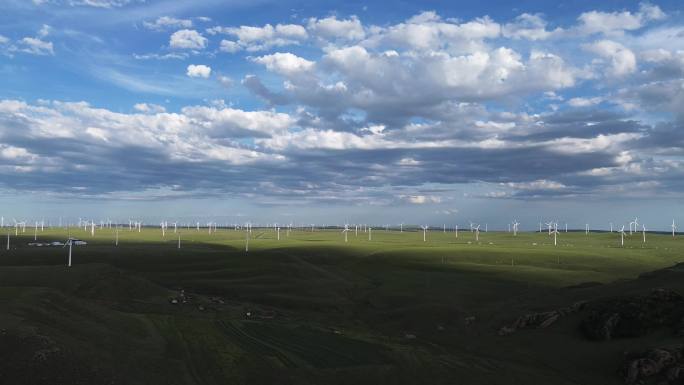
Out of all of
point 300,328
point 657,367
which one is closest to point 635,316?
point 657,367

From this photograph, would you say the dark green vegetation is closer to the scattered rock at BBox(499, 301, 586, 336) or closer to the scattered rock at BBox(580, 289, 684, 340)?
the scattered rock at BBox(499, 301, 586, 336)

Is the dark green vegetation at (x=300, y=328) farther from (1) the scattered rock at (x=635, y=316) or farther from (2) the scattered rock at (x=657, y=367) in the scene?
(2) the scattered rock at (x=657, y=367)

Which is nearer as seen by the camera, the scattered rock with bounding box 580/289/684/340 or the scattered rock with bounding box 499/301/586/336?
the scattered rock with bounding box 580/289/684/340

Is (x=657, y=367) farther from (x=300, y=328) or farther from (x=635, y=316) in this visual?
(x=300, y=328)

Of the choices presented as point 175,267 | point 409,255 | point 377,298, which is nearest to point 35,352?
point 377,298

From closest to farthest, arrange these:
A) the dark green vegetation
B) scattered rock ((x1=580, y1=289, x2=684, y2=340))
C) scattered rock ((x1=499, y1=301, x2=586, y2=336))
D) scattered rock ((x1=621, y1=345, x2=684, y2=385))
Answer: scattered rock ((x1=621, y1=345, x2=684, y2=385)) → the dark green vegetation → scattered rock ((x1=580, y1=289, x2=684, y2=340)) → scattered rock ((x1=499, y1=301, x2=586, y2=336))

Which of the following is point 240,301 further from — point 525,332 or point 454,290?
point 525,332

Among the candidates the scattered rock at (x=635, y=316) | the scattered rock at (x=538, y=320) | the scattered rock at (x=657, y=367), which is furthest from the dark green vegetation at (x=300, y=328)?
the scattered rock at (x=657, y=367)

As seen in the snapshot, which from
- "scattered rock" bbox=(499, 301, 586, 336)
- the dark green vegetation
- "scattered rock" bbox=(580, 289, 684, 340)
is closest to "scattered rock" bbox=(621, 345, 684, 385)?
the dark green vegetation
